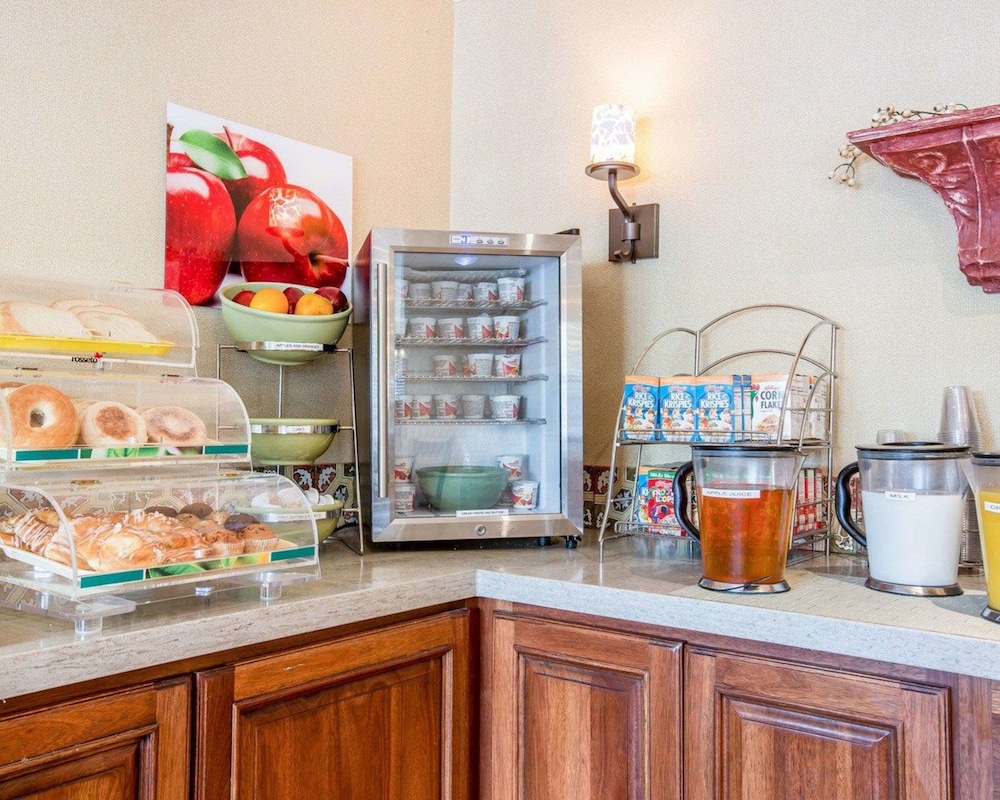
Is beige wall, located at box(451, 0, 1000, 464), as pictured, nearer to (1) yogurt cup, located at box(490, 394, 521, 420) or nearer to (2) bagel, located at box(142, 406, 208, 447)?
(1) yogurt cup, located at box(490, 394, 521, 420)

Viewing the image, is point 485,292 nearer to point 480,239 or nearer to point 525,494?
point 480,239

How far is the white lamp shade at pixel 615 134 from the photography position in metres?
2.23

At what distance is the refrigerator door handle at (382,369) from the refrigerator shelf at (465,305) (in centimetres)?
12

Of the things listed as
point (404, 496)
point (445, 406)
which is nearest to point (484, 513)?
point (404, 496)

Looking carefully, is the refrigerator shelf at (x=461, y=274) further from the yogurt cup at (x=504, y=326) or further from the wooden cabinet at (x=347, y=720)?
the wooden cabinet at (x=347, y=720)

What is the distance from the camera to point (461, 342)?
2160 millimetres

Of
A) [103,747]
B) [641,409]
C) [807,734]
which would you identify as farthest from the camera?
[641,409]

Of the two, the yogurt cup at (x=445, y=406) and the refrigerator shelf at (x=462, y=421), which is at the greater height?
the yogurt cup at (x=445, y=406)

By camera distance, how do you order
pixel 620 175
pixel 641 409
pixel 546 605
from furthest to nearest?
pixel 620 175, pixel 641 409, pixel 546 605

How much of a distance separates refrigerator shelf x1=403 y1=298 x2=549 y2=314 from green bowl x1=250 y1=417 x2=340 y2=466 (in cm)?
36

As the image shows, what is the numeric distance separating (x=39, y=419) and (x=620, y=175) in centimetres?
152

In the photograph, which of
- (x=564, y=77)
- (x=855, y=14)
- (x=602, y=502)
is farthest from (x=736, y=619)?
(x=564, y=77)

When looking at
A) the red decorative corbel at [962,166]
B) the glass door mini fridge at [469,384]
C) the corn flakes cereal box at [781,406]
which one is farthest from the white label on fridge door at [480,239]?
the red decorative corbel at [962,166]

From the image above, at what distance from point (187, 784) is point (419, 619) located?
1.63 feet
